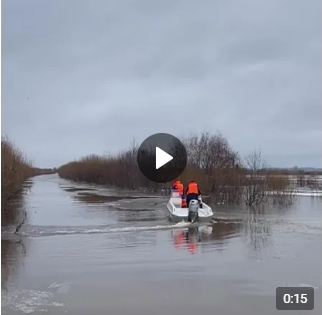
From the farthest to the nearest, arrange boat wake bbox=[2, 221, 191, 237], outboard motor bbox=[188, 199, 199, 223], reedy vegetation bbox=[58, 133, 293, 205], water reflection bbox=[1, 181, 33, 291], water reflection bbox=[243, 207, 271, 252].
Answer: reedy vegetation bbox=[58, 133, 293, 205] → outboard motor bbox=[188, 199, 199, 223] → boat wake bbox=[2, 221, 191, 237] → water reflection bbox=[243, 207, 271, 252] → water reflection bbox=[1, 181, 33, 291]

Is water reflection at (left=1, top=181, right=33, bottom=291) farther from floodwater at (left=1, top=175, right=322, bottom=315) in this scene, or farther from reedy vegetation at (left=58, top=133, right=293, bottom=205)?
reedy vegetation at (left=58, top=133, right=293, bottom=205)

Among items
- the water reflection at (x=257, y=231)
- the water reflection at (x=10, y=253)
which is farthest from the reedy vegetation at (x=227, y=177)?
the water reflection at (x=10, y=253)

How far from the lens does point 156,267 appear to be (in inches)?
345

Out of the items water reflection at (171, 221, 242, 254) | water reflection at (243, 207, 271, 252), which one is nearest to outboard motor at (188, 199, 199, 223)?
water reflection at (171, 221, 242, 254)

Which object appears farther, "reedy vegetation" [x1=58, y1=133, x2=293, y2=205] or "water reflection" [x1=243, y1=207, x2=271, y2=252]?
"reedy vegetation" [x1=58, y1=133, x2=293, y2=205]

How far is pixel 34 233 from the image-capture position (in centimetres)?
1459

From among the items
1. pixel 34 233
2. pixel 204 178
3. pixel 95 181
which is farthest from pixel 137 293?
pixel 95 181

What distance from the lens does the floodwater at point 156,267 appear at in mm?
6117

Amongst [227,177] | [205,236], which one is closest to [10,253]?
[205,236]

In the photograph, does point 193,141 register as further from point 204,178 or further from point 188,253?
point 188,253

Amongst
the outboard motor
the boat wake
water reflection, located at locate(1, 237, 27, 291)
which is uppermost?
the outboard motor

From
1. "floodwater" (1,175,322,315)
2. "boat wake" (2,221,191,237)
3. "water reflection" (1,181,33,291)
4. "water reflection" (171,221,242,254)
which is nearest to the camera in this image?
"floodwater" (1,175,322,315)

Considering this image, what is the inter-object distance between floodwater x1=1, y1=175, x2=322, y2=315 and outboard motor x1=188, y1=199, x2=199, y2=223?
512mm

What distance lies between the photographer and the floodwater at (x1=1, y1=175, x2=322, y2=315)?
612 cm
